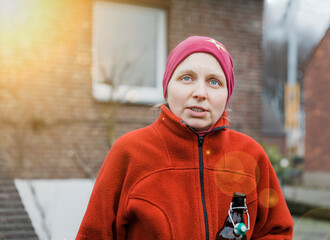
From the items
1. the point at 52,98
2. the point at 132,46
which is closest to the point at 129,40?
the point at 132,46

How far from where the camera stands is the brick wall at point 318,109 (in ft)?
68.2

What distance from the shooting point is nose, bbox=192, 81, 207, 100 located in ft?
6.18

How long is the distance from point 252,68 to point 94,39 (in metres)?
2.63

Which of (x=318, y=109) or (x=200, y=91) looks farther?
→ (x=318, y=109)

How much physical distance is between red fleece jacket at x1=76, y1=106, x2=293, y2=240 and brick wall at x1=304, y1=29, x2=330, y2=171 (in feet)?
64.3

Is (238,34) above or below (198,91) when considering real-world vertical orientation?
above

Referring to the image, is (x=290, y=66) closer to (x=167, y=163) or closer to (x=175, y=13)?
(x=175, y=13)

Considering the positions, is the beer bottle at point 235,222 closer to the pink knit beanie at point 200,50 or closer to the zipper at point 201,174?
the zipper at point 201,174

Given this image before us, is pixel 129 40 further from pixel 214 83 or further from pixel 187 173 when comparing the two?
pixel 187 173

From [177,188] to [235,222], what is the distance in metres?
0.27

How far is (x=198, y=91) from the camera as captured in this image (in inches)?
74.3

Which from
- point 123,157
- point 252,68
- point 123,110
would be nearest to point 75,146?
point 123,110

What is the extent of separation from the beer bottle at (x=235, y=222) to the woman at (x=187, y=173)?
1.3 inches

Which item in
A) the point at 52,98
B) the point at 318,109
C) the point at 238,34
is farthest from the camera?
the point at 318,109
